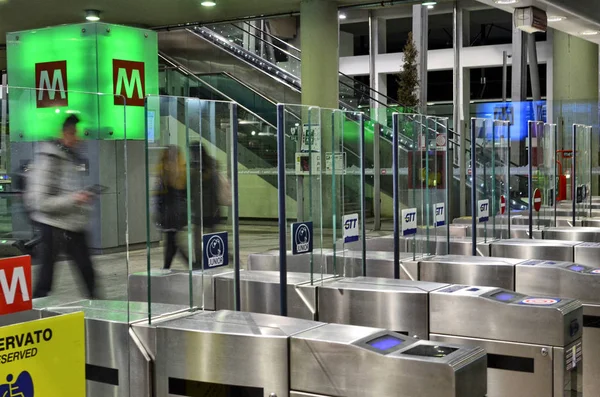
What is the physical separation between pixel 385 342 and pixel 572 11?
4642 millimetres

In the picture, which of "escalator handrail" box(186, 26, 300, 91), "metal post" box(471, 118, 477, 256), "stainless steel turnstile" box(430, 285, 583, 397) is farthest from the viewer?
"escalator handrail" box(186, 26, 300, 91)

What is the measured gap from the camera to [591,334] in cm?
443

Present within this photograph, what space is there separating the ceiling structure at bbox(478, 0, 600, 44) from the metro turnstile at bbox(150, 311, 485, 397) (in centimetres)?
377

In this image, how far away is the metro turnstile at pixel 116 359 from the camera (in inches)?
114

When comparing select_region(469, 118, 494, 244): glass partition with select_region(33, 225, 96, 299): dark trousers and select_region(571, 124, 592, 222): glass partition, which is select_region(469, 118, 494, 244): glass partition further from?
select_region(33, 225, 96, 299): dark trousers

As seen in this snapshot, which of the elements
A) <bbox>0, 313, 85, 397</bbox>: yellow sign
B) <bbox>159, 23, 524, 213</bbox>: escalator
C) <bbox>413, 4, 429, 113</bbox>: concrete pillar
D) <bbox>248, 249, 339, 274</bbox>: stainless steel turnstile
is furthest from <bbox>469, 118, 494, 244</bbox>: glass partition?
<bbox>413, 4, 429, 113</bbox>: concrete pillar

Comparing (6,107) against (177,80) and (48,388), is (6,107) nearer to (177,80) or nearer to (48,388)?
(48,388)

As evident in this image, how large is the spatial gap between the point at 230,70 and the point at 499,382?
1019 cm

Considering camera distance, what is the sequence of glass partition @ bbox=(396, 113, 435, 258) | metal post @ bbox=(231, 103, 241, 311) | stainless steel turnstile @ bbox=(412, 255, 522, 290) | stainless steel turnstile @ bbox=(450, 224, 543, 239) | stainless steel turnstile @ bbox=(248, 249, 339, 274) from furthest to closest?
1. stainless steel turnstile @ bbox=(450, 224, 543, 239)
2. glass partition @ bbox=(396, 113, 435, 258)
3. stainless steel turnstile @ bbox=(412, 255, 522, 290)
4. stainless steel turnstile @ bbox=(248, 249, 339, 274)
5. metal post @ bbox=(231, 103, 241, 311)

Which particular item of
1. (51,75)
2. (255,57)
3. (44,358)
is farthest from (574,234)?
(255,57)

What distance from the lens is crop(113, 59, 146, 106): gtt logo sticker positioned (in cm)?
676

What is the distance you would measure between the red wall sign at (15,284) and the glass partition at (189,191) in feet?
2.04

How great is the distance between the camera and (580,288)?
14.2 feet

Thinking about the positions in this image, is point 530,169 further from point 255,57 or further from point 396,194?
point 255,57
